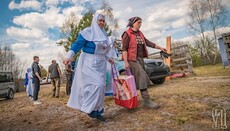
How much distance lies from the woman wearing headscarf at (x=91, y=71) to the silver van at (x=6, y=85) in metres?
12.5

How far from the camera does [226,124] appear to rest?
9.66 feet

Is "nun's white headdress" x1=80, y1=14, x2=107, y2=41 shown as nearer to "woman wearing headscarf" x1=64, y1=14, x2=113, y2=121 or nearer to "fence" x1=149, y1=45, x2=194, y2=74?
"woman wearing headscarf" x1=64, y1=14, x2=113, y2=121

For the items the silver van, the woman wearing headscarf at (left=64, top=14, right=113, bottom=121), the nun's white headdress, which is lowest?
the silver van

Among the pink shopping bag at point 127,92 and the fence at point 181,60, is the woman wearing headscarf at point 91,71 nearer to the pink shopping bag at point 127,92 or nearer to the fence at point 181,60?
the pink shopping bag at point 127,92

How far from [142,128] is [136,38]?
79.9 inches

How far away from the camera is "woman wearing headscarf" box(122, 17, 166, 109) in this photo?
454 cm

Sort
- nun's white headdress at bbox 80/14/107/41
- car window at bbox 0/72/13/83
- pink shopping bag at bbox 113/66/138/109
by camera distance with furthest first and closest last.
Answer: car window at bbox 0/72/13/83
pink shopping bag at bbox 113/66/138/109
nun's white headdress at bbox 80/14/107/41

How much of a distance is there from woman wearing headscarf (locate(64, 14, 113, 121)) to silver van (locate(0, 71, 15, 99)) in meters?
12.5

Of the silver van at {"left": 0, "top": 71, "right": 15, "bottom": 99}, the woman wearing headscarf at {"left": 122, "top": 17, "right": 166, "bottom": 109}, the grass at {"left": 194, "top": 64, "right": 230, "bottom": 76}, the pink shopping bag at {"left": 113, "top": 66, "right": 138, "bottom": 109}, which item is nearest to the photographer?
the pink shopping bag at {"left": 113, "top": 66, "right": 138, "bottom": 109}

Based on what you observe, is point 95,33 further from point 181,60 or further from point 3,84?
point 3,84

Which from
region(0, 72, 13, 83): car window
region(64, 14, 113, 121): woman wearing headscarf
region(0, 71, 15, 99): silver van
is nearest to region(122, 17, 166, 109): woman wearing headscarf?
region(64, 14, 113, 121): woman wearing headscarf

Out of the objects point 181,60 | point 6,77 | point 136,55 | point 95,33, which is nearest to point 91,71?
point 95,33

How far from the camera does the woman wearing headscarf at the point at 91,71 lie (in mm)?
4059

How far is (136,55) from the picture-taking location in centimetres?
464
